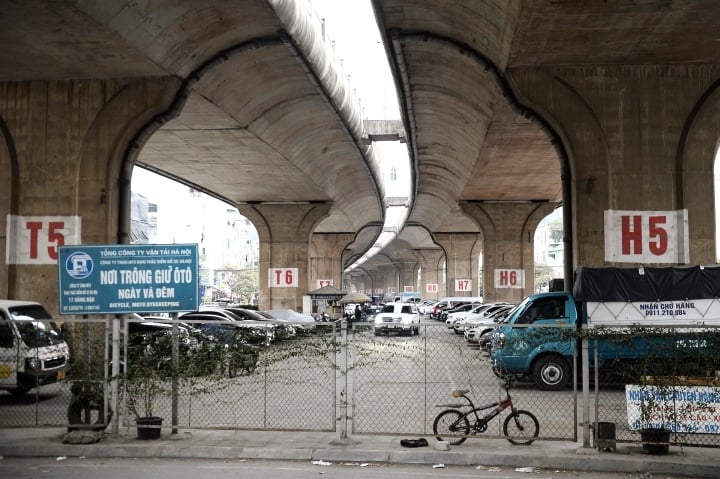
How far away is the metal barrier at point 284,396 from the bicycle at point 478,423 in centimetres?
17

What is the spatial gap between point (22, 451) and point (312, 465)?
4.00 m

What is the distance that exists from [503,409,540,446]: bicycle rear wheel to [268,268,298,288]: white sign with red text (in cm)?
3951

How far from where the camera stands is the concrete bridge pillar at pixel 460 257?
74756 millimetres

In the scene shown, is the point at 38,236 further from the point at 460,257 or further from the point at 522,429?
the point at 460,257

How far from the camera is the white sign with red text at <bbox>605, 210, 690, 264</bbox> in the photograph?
18.1 metres

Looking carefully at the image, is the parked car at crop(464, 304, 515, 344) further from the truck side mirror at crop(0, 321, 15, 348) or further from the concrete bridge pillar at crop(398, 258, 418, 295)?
the concrete bridge pillar at crop(398, 258, 418, 295)

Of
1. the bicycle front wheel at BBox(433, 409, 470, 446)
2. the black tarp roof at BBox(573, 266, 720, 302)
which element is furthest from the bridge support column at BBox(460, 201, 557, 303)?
the bicycle front wheel at BBox(433, 409, 470, 446)

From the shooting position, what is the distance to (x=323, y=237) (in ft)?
242

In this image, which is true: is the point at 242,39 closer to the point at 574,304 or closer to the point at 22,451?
the point at 574,304

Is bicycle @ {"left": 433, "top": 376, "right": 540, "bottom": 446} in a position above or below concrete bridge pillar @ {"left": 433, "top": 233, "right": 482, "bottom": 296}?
below

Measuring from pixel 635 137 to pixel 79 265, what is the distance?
12909mm

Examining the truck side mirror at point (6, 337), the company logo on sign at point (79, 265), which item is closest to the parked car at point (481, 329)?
the truck side mirror at point (6, 337)

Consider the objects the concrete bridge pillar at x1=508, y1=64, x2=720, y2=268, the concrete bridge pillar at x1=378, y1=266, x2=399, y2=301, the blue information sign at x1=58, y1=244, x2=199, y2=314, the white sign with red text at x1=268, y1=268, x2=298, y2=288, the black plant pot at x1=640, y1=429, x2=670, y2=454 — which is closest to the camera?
the black plant pot at x1=640, y1=429, x2=670, y2=454

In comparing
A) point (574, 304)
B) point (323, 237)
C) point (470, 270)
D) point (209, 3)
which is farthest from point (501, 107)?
point (470, 270)
